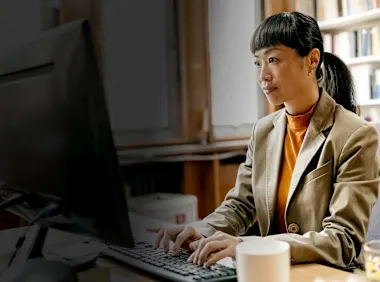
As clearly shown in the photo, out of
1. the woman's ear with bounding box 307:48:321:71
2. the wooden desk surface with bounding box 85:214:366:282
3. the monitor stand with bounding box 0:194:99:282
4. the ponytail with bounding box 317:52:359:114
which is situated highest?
the woman's ear with bounding box 307:48:321:71

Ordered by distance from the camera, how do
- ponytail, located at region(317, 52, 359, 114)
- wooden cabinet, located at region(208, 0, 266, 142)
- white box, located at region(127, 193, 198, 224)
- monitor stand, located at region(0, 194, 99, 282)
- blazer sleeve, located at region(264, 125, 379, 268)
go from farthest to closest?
1. wooden cabinet, located at region(208, 0, 266, 142)
2. white box, located at region(127, 193, 198, 224)
3. ponytail, located at region(317, 52, 359, 114)
4. blazer sleeve, located at region(264, 125, 379, 268)
5. monitor stand, located at region(0, 194, 99, 282)

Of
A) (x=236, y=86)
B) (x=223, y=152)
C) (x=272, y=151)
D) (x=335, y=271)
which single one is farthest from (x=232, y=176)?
(x=335, y=271)

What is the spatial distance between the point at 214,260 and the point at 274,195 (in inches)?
18.0

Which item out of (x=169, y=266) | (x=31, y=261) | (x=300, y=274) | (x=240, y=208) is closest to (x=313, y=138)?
(x=240, y=208)

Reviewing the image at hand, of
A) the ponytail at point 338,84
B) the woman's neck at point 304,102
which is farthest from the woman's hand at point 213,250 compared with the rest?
the ponytail at point 338,84

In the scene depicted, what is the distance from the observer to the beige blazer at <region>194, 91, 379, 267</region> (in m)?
1.07

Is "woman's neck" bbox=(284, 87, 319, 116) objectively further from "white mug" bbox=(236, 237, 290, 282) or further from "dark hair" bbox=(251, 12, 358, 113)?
"white mug" bbox=(236, 237, 290, 282)

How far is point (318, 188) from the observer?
3.97 ft

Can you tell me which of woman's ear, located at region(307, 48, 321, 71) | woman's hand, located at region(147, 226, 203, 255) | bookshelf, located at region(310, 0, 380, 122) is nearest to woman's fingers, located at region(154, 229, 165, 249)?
woman's hand, located at region(147, 226, 203, 255)

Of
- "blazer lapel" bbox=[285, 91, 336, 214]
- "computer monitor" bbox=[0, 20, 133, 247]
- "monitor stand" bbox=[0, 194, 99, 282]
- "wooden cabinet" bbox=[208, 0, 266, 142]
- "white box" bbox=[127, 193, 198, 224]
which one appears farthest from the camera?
"wooden cabinet" bbox=[208, 0, 266, 142]

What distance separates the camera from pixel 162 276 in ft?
2.78

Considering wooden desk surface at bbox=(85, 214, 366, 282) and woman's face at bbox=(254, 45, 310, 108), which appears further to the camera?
woman's face at bbox=(254, 45, 310, 108)

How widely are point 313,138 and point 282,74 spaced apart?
18cm

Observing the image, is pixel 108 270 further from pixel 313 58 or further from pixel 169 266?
pixel 313 58
